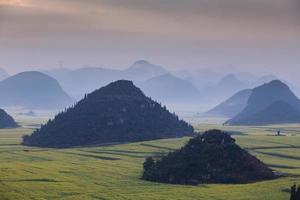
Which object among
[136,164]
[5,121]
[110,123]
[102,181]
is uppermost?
[5,121]

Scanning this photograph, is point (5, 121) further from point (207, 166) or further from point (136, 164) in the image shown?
point (207, 166)

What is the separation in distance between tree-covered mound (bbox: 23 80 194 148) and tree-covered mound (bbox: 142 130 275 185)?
5390cm

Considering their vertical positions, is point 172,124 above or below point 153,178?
above

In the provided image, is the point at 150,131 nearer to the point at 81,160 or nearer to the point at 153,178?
the point at 81,160

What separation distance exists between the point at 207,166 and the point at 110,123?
66.2 metres

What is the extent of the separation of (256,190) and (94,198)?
669 inches

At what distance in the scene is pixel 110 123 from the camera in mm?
144125

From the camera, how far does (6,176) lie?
220ft

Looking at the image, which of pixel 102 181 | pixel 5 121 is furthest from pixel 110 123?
pixel 102 181

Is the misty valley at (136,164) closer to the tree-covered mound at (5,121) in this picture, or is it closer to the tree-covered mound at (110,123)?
the tree-covered mound at (110,123)

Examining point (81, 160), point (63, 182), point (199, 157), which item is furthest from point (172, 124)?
point (63, 182)

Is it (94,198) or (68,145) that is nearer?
(94,198)

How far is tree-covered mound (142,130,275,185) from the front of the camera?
76.9 m

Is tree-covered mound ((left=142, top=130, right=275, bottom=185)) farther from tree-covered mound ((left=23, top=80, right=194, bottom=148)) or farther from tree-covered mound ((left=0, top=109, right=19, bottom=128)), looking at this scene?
tree-covered mound ((left=0, top=109, right=19, bottom=128))
